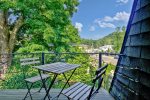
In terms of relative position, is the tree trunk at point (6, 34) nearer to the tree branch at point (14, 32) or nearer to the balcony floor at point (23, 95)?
Answer: the tree branch at point (14, 32)

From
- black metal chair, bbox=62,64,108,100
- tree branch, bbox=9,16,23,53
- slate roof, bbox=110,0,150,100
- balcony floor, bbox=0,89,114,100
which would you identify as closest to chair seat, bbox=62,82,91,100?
black metal chair, bbox=62,64,108,100

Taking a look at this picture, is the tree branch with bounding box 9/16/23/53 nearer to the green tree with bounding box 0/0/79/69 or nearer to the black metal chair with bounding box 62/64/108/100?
the green tree with bounding box 0/0/79/69

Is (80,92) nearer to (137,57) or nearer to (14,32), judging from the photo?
(137,57)

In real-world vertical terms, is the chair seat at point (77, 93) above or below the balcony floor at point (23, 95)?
above

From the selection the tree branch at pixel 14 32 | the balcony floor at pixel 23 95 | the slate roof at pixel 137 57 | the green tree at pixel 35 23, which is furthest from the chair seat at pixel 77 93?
the tree branch at pixel 14 32

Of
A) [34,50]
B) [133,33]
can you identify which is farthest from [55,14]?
[133,33]

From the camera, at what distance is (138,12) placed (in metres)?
3.26

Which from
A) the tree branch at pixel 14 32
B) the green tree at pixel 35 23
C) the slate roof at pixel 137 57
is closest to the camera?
the slate roof at pixel 137 57

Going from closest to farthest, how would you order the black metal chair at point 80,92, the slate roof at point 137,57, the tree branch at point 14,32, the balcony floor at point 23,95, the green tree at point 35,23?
the slate roof at point 137,57
the black metal chair at point 80,92
the balcony floor at point 23,95
the green tree at point 35,23
the tree branch at point 14,32

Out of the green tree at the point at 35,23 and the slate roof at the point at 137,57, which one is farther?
the green tree at the point at 35,23

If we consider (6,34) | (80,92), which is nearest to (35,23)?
(6,34)

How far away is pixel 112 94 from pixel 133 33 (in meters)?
1.78

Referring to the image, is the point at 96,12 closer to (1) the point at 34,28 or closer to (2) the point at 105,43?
(2) the point at 105,43

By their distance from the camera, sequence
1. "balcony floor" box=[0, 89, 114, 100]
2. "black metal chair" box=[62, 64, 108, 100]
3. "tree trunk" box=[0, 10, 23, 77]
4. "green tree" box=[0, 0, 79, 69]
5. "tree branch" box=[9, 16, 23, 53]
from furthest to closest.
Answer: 1. "tree branch" box=[9, 16, 23, 53]
2. "tree trunk" box=[0, 10, 23, 77]
3. "green tree" box=[0, 0, 79, 69]
4. "balcony floor" box=[0, 89, 114, 100]
5. "black metal chair" box=[62, 64, 108, 100]
